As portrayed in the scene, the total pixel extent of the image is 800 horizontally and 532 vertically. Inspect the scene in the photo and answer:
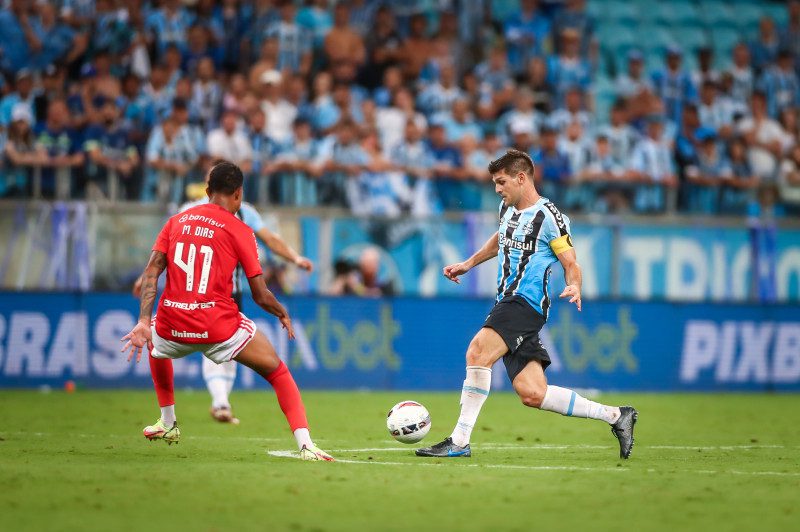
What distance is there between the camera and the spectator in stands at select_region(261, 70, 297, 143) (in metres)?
19.3

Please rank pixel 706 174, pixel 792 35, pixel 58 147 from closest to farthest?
1. pixel 58 147
2. pixel 706 174
3. pixel 792 35

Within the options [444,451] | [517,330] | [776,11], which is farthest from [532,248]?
[776,11]

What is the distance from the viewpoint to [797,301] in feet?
64.5

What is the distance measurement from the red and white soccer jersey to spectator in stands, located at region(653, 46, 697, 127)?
14405 millimetres

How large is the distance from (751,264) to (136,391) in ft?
29.5

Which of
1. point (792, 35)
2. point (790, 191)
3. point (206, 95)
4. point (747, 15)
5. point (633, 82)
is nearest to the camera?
point (206, 95)

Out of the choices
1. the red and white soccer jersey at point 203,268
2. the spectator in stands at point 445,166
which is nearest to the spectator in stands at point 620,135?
the spectator in stands at point 445,166

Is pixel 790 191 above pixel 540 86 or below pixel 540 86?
below

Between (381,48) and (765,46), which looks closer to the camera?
(381,48)

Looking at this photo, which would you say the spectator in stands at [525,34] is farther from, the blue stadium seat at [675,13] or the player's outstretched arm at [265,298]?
the player's outstretched arm at [265,298]

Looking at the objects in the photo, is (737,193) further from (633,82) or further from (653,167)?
(633,82)

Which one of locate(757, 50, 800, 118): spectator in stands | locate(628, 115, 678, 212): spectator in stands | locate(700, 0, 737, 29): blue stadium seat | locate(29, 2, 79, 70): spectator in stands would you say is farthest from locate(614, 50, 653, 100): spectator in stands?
locate(29, 2, 79, 70): spectator in stands

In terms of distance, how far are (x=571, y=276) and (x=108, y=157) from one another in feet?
31.2

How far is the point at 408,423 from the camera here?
33.6ft
